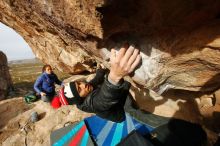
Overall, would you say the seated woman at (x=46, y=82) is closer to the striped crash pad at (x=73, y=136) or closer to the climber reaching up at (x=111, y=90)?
the striped crash pad at (x=73, y=136)

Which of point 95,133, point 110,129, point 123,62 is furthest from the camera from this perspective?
point 95,133

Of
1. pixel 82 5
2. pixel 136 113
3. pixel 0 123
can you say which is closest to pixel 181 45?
pixel 82 5

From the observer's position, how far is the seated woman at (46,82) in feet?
36.6

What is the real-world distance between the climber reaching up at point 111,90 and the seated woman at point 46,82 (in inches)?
259

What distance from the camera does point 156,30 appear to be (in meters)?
3.75

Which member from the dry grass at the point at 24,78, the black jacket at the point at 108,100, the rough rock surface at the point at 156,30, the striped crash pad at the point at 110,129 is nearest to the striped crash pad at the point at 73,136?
the striped crash pad at the point at 110,129

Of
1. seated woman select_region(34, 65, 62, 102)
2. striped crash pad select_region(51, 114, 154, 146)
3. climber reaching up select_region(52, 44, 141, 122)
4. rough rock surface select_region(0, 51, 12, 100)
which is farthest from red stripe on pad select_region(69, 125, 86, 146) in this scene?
rough rock surface select_region(0, 51, 12, 100)

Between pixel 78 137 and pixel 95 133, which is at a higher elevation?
pixel 95 133

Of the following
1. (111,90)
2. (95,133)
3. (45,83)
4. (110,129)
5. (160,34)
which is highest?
(160,34)

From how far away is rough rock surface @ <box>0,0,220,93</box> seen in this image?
3.12m

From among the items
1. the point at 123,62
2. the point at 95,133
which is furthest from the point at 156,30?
the point at 95,133

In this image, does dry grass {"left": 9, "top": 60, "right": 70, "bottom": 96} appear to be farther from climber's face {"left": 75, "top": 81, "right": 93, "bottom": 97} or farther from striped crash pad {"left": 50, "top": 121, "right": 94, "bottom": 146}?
climber's face {"left": 75, "top": 81, "right": 93, "bottom": 97}

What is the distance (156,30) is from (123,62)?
91 cm

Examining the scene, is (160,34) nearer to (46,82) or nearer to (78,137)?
(78,137)
